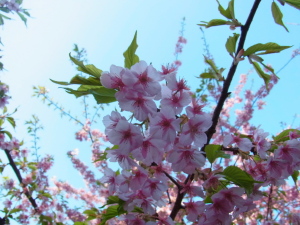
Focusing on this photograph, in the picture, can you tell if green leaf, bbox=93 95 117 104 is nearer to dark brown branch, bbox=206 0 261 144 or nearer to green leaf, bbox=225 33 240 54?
dark brown branch, bbox=206 0 261 144

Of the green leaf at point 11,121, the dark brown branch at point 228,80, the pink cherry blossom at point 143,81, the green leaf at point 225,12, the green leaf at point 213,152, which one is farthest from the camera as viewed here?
the green leaf at point 11,121

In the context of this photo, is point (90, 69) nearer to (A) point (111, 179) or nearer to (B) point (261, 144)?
(A) point (111, 179)

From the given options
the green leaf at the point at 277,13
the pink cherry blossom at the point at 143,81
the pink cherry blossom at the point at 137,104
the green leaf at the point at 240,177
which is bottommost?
the green leaf at the point at 240,177

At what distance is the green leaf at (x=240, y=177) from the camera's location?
111 cm

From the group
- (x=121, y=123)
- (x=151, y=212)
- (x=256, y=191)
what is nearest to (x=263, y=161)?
(x=256, y=191)

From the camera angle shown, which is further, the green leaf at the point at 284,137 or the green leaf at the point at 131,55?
the green leaf at the point at 284,137

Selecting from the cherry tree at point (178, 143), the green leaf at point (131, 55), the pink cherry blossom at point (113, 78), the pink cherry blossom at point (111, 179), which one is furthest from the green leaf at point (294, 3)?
the pink cherry blossom at point (111, 179)

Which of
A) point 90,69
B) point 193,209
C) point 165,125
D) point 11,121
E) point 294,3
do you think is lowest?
point 193,209

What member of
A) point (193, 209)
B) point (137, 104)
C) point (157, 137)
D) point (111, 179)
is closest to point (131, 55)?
point (137, 104)

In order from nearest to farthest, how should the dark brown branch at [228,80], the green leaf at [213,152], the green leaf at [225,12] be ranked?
the green leaf at [213,152]
the dark brown branch at [228,80]
the green leaf at [225,12]

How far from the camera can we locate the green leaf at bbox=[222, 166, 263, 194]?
1.11 m

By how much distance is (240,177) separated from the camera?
1124mm

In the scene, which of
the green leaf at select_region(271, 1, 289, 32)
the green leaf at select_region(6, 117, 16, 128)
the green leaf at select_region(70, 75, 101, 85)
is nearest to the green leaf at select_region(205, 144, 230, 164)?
the green leaf at select_region(70, 75, 101, 85)

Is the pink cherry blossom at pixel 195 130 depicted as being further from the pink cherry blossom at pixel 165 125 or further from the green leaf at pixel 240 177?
the green leaf at pixel 240 177
